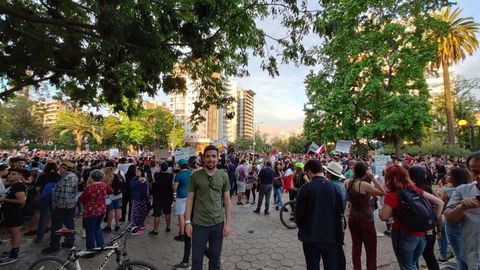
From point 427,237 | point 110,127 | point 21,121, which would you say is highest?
point 110,127

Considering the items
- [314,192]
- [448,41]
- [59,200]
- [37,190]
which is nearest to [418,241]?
[314,192]

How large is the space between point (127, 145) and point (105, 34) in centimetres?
5190

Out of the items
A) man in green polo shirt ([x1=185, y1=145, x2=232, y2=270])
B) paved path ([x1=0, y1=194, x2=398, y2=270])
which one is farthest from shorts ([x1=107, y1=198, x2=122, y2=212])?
man in green polo shirt ([x1=185, y1=145, x2=232, y2=270])

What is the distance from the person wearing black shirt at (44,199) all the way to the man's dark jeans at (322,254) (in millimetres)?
6165

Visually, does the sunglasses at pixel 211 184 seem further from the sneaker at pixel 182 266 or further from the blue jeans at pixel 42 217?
the blue jeans at pixel 42 217

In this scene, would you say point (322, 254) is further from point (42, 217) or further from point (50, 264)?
point (42, 217)

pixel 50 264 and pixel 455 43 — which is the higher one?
pixel 455 43

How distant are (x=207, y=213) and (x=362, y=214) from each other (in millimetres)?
2364

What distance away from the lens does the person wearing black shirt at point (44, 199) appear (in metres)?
6.35

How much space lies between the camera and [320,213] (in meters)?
3.25

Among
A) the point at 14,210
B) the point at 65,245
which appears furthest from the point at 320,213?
the point at 65,245

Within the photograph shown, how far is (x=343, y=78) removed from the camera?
2006 centimetres

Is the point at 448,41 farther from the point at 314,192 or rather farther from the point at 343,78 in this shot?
the point at 314,192

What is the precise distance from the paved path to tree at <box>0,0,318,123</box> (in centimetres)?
367
